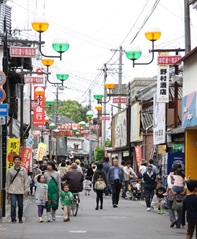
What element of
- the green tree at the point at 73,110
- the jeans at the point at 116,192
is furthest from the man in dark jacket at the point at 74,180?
the green tree at the point at 73,110

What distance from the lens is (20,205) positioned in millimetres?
19547

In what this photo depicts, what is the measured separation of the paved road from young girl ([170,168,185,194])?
1084 millimetres

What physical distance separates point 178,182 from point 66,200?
388 centimetres

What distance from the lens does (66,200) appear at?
21.1 m

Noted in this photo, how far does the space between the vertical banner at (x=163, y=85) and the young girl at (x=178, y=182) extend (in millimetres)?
10071

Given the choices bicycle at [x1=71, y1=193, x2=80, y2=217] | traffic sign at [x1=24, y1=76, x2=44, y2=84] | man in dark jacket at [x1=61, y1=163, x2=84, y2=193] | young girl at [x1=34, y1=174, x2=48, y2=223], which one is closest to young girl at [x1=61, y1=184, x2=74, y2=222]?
young girl at [x1=34, y1=174, x2=48, y2=223]

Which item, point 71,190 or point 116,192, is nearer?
point 71,190

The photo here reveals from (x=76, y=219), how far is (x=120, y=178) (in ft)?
21.7

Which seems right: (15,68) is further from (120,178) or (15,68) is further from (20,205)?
(20,205)

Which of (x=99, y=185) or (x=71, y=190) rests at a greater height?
(x=99, y=185)

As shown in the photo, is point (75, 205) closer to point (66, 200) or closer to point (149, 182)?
point (66, 200)

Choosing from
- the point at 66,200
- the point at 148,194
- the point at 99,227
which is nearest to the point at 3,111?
the point at 66,200

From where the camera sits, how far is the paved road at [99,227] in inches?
650

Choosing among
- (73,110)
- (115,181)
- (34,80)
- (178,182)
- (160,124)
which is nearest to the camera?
(178,182)
